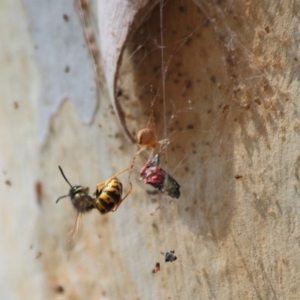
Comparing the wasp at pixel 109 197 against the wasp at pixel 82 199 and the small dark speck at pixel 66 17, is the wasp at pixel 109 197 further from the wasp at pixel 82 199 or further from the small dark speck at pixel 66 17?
the small dark speck at pixel 66 17

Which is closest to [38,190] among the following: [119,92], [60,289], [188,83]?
[60,289]

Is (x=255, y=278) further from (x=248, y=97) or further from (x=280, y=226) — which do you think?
(x=248, y=97)

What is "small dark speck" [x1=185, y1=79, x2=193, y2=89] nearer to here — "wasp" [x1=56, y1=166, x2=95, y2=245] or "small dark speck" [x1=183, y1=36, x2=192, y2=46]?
"small dark speck" [x1=183, y1=36, x2=192, y2=46]

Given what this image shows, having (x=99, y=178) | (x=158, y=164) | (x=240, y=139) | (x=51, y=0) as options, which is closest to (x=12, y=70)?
(x=51, y=0)

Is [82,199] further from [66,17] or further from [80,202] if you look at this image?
[66,17]

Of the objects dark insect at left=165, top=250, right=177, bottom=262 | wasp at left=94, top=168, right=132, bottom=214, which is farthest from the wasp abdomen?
dark insect at left=165, top=250, right=177, bottom=262
